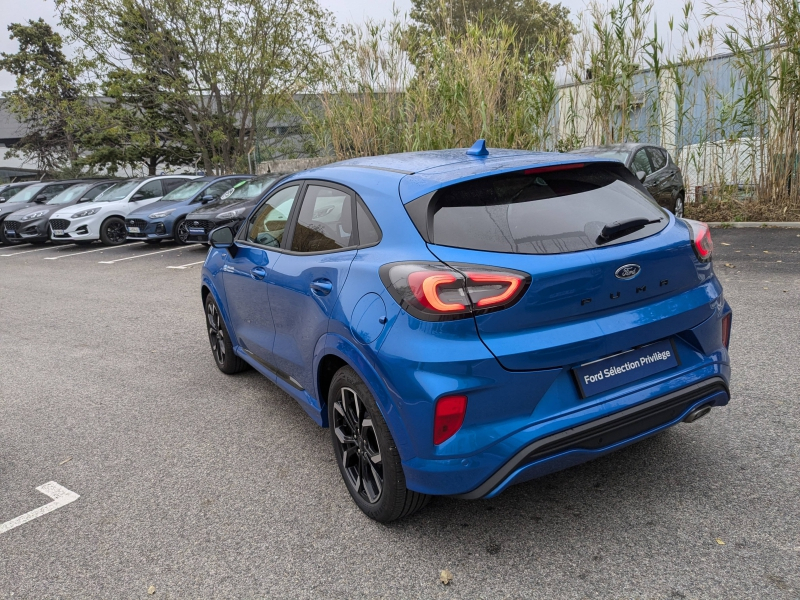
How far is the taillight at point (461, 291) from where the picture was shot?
2543 mm

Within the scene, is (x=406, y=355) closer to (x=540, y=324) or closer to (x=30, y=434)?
(x=540, y=324)

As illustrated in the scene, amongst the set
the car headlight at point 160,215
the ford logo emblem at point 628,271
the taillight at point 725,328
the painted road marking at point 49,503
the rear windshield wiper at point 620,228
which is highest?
the rear windshield wiper at point 620,228

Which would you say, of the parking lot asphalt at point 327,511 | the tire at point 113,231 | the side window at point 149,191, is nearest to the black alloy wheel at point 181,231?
the tire at point 113,231

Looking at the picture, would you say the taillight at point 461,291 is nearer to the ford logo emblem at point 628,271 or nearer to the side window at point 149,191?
the ford logo emblem at point 628,271

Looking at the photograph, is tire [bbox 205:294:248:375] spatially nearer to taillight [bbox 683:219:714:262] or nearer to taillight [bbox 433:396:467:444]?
taillight [bbox 433:396:467:444]

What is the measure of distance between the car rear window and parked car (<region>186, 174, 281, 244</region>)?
1040 cm

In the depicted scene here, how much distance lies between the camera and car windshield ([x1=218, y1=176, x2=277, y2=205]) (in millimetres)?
14328

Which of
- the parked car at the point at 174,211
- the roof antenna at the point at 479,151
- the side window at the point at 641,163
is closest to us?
the roof antenna at the point at 479,151

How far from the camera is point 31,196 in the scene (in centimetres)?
2189

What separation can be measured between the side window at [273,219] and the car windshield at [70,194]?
56.6 feet

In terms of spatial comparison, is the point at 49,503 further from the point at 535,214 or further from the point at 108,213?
the point at 108,213

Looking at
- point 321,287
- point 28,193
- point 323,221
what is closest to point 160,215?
point 28,193

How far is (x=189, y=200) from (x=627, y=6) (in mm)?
10256

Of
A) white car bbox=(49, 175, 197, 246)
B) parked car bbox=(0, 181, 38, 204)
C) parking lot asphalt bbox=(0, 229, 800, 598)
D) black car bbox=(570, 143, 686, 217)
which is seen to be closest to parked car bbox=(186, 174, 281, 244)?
white car bbox=(49, 175, 197, 246)
